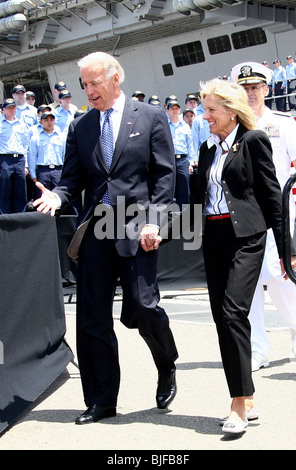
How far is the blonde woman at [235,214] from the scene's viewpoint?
167 inches

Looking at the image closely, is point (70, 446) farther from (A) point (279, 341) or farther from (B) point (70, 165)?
(A) point (279, 341)

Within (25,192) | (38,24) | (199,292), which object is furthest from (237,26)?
(199,292)

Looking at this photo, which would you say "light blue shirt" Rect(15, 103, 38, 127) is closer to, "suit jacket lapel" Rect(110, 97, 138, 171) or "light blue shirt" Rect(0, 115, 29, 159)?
"light blue shirt" Rect(0, 115, 29, 159)

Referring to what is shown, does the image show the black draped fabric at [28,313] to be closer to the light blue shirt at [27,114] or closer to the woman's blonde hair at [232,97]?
the woman's blonde hair at [232,97]

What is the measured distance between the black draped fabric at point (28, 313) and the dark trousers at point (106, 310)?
0.41 metres

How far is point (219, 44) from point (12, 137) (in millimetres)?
23026

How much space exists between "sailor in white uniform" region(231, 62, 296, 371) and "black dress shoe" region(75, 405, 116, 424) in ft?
4.82

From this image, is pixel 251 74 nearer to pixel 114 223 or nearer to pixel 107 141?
pixel 107 141

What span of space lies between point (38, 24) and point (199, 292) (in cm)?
3462

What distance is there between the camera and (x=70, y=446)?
161 inches

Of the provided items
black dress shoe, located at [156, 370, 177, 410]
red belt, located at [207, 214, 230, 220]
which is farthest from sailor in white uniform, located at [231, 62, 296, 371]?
red belt, located at [207, 214, 230, 220]

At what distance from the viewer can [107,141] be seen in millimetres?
4727

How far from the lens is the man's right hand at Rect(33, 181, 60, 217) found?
4520 millimetres

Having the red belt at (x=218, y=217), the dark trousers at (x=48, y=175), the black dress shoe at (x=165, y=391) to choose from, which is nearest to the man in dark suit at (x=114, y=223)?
the black dress shoe at (x=165, y=391)
